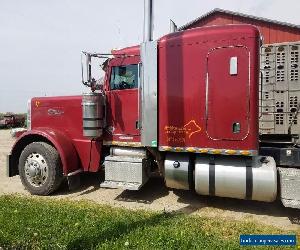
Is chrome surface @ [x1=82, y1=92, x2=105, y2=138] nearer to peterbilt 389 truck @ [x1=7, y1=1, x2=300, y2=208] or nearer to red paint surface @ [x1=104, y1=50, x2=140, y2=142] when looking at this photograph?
peterbilt 389 truck @ [x1=7, y1=1, x2=300, y2=208]

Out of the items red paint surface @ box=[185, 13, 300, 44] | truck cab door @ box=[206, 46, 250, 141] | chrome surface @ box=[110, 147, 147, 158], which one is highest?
red paint surface @ box=[185, 13, 300, 44]

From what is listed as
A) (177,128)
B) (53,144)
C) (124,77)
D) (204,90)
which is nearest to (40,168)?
(53,144)

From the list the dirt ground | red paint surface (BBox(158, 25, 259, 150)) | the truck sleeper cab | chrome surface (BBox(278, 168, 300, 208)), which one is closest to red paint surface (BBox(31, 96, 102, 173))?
the truck sleeper cab

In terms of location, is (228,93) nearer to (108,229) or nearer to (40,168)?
(108,229)

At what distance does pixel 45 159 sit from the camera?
6.92 metres

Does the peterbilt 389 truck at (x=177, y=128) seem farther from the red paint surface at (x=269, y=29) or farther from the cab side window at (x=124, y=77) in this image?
the red paint surface at (x=269, y=29)

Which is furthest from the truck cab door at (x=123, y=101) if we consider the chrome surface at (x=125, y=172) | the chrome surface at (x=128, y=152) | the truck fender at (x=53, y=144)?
the truck fender at (x=53, y=144)

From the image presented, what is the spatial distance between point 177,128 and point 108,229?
2.23m

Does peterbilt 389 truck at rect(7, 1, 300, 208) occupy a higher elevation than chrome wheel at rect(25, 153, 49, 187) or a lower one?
higher

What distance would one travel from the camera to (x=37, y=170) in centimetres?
697

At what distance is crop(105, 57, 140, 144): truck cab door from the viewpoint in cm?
652

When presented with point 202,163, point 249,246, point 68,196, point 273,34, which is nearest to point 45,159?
point 68,196

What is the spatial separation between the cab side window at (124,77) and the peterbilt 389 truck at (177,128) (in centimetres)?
2

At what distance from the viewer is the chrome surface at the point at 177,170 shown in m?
6.03
